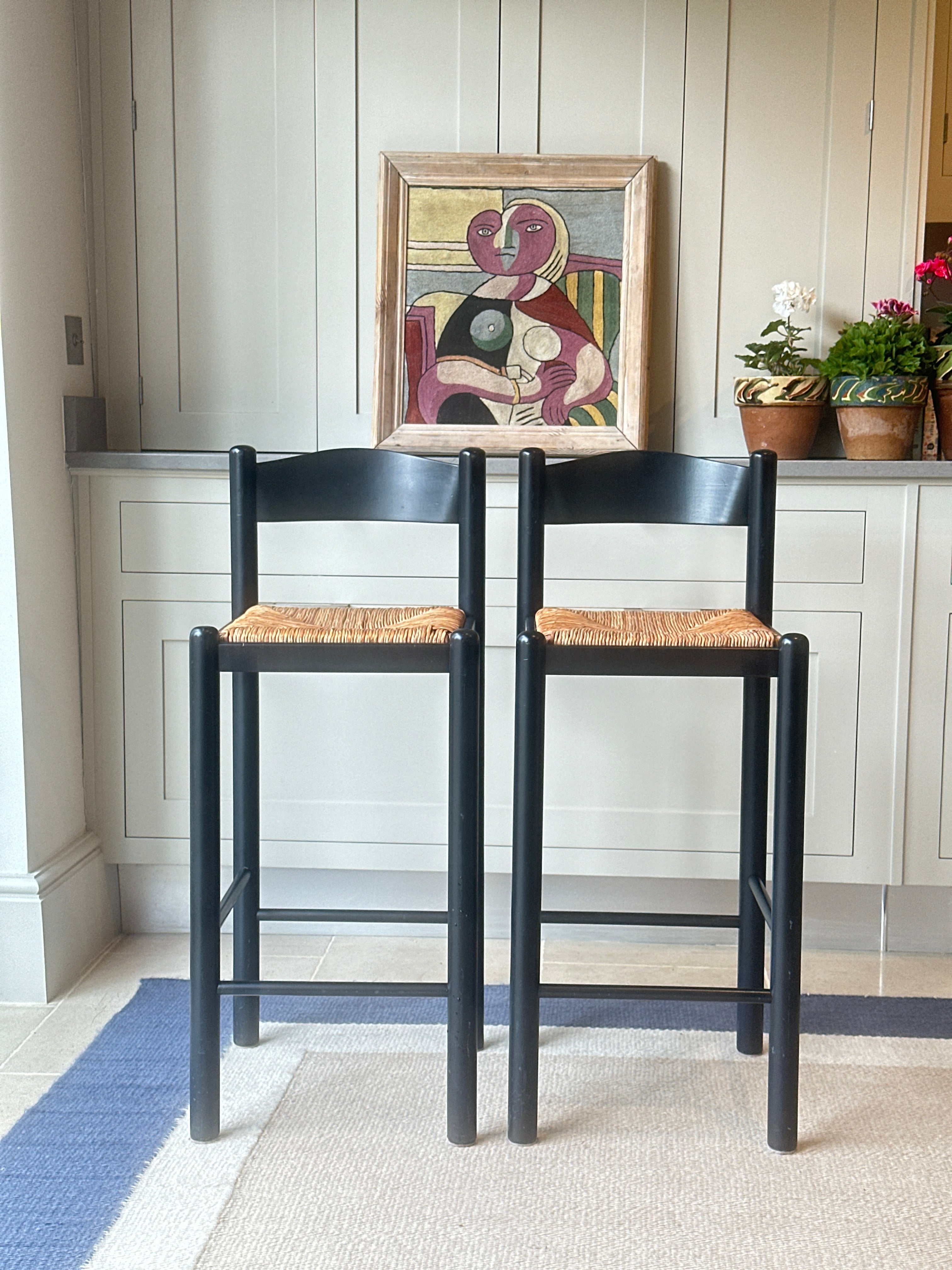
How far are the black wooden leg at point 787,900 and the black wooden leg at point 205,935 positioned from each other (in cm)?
84

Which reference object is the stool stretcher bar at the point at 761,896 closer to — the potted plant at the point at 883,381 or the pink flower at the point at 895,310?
the potted plant at the point at 883,381

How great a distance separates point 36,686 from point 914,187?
7.02 ft

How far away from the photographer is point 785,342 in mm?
2686

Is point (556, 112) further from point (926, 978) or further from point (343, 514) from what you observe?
point (926, 978)

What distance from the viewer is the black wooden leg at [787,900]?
1.84m

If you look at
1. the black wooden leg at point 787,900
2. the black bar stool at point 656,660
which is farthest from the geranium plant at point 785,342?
the black wooden leg at point 787,900

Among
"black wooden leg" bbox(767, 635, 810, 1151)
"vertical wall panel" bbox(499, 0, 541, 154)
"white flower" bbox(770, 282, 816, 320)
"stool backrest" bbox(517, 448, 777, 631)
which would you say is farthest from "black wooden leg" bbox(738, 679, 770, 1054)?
"vertical wall panel" bbox(499, 0, 541, 154)

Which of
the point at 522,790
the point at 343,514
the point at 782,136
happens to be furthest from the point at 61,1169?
the point at 782,136

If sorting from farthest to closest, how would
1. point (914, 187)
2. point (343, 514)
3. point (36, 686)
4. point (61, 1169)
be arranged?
point (914, 187) → point (36, 686) → point (343, 514) → point (61, 1169)

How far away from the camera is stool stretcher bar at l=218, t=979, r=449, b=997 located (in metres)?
1.91

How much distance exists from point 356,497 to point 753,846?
0.93 meters

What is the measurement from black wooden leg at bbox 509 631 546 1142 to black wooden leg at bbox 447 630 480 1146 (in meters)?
0.06

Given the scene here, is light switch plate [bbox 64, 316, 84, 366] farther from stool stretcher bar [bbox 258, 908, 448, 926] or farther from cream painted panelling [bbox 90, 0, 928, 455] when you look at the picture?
stool stretcher bar [bbox 258, 908, 448, 926]

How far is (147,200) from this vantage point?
110 inches
